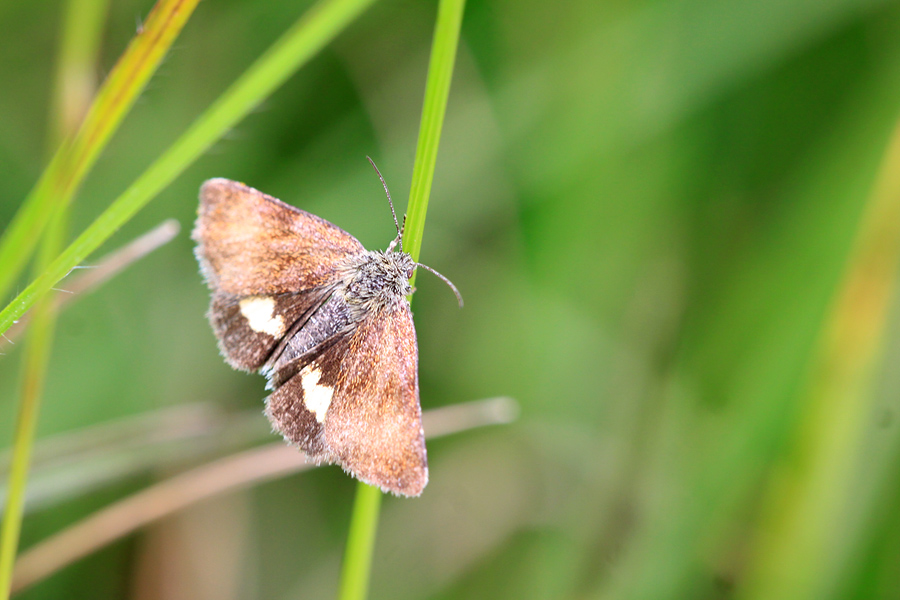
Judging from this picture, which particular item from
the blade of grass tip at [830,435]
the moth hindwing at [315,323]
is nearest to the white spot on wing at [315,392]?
the moth hindwing at [315,323]

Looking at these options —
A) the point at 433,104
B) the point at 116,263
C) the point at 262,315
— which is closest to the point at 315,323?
the point at 262,315

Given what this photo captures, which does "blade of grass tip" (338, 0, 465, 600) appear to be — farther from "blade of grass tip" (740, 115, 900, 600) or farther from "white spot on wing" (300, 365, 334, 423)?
"blade of grass tip" (740, 115, 900, 600)

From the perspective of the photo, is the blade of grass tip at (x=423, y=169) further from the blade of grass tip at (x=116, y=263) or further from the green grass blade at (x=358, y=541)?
the blade of grass tip at (x=116, y=263)

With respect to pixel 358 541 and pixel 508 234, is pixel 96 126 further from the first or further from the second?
pixel 508 234

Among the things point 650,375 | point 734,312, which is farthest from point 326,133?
point 734,312

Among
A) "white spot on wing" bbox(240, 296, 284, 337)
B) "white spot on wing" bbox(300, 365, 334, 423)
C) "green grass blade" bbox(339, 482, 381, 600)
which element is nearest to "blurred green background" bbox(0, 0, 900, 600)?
"white spot on wing" bbox(240, 296, 284, 337)

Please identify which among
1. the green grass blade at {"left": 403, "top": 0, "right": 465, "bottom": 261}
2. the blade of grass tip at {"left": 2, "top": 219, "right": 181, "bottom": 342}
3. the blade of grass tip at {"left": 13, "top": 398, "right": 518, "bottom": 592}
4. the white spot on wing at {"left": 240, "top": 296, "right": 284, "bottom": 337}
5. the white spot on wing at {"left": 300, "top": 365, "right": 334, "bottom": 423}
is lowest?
the blade of grass tip at {"left": 13, "top": 398, "right": 518, "bottom": 592}

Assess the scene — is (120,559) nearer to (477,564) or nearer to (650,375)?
(477,564)
